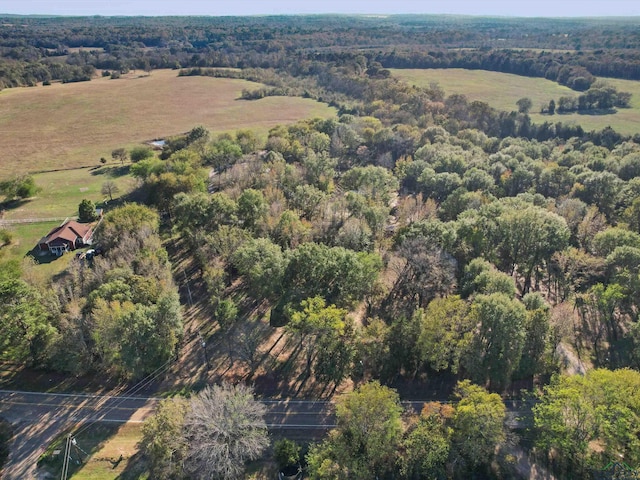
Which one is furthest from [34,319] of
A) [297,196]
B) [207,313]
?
[297,196]

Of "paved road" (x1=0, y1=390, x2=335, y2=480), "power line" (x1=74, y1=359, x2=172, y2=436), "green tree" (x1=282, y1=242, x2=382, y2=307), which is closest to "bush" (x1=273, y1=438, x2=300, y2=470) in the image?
"paved road" (x1=0, y1=390, x2=335, y2=480)

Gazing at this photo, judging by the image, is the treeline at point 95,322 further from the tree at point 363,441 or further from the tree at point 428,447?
the tree at point 428,447

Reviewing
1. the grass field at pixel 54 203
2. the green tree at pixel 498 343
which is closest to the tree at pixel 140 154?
the grass field at pixel 54 203

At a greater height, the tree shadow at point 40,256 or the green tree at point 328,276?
the green tree at point 328,276

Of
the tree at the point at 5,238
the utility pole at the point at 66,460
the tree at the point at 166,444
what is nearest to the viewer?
the tree at the point at 166,444

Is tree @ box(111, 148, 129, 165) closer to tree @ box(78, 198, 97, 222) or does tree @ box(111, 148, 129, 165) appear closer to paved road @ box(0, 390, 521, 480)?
tree @ box(78, 198, 97, 222)

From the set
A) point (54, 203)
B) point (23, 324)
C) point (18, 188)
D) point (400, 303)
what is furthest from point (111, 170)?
point (400, 303)
